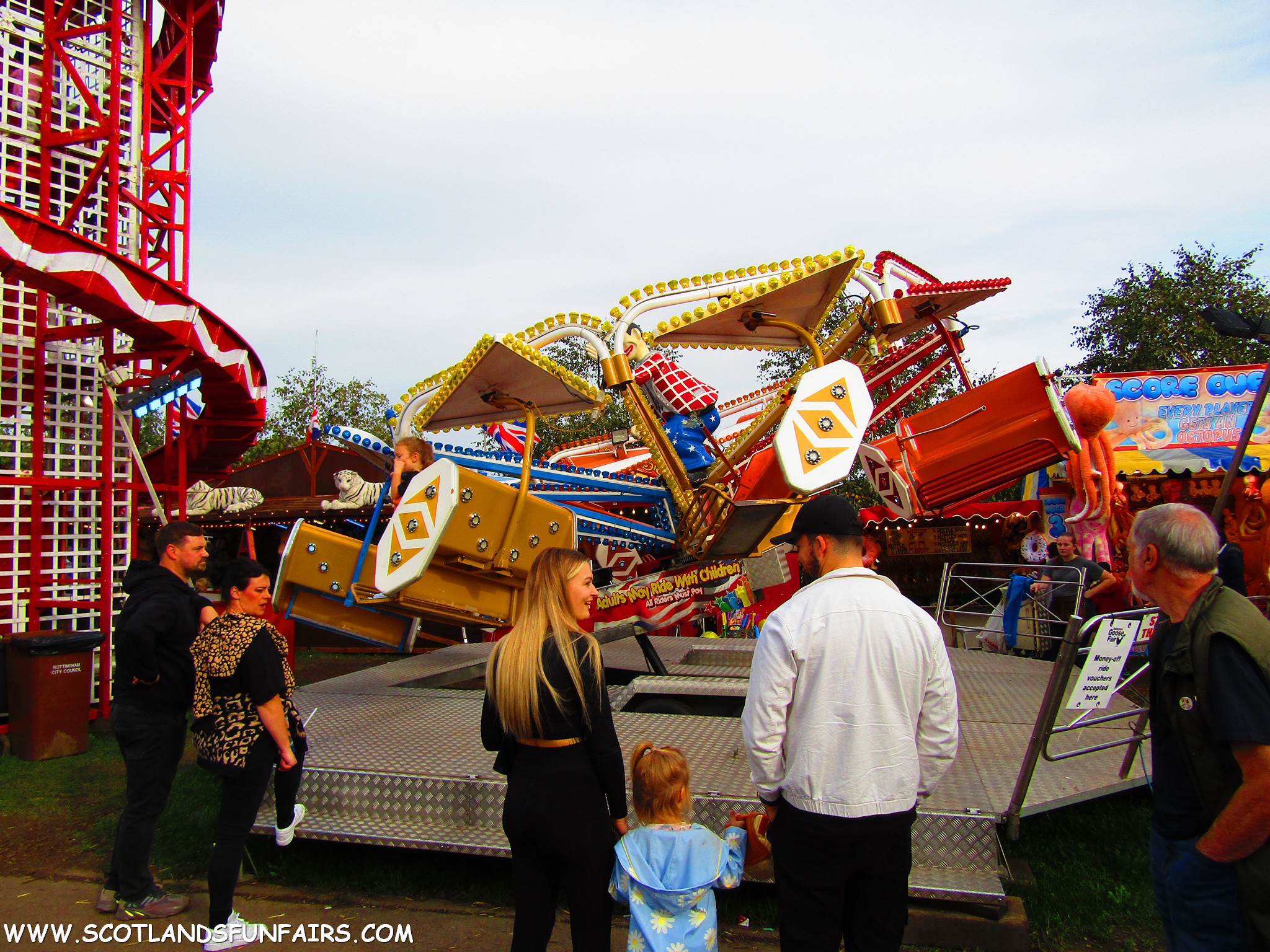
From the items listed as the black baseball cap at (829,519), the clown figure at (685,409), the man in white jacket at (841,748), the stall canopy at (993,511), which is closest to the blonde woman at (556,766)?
the man in white jacket at (841,748)

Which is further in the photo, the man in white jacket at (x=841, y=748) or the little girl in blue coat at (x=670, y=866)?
the little girl in blue coat at (x=670, y=866)

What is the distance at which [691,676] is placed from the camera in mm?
5582

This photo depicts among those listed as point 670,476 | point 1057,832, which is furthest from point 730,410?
point 1057,832

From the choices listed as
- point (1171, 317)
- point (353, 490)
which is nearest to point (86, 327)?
point (353, 490)

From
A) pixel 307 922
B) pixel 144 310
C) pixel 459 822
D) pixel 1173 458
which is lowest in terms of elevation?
pixel 307 922

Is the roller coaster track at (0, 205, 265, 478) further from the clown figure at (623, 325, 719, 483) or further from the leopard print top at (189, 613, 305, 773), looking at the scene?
the leopard print top at (189, 613, 305, 773)

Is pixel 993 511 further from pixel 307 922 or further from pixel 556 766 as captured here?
pixel 556 766

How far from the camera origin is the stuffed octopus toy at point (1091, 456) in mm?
7152

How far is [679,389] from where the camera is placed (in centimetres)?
686

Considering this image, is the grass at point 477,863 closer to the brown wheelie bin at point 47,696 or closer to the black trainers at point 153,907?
the black trainers at point 153,907

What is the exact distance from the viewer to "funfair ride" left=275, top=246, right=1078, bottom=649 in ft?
17.5

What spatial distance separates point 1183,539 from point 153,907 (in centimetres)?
419

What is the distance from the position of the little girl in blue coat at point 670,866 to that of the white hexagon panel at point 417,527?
2.80 meters

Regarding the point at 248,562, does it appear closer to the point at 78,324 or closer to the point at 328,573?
the point at 328,573
